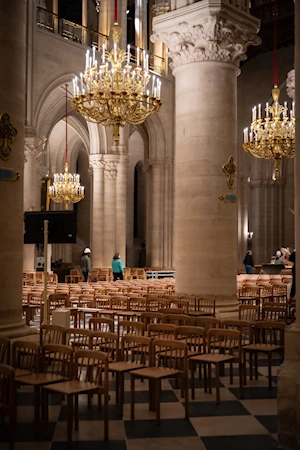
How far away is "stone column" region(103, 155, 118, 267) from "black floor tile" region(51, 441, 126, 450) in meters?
20.4

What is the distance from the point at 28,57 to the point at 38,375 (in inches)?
689

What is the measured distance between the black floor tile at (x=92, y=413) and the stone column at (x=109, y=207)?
755 inches

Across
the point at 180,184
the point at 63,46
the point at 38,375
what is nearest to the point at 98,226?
the point at 63,46

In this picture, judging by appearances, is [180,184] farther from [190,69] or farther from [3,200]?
[3,200]

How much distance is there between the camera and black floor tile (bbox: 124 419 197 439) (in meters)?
5.65

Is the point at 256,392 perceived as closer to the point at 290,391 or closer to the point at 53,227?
the point at 290,391

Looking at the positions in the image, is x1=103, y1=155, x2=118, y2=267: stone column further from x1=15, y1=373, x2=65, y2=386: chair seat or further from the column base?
the column base

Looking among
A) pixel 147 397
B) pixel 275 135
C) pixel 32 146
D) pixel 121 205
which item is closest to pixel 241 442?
pixel 147 397

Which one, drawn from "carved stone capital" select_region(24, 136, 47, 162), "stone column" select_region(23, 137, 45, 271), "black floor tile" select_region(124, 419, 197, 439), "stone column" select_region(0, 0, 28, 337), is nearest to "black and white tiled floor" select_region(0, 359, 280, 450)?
"black floor tile" select_region(124, 419, 197, 439)

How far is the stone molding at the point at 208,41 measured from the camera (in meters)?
11.6

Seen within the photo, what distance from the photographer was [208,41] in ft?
38.4

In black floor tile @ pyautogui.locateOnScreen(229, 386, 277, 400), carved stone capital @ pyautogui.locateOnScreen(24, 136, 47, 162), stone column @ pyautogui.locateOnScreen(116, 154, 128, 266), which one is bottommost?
black floor tile @ pyautogui.locateOnScreen(229, 386, 277, 400)

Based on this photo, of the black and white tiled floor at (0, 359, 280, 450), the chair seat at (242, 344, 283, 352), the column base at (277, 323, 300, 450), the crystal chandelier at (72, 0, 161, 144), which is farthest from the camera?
the crystal chandelier at (72, 0, 161, 144)

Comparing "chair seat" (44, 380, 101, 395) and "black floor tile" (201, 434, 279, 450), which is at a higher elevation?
"chair seat" (44, 380, 101, 395)
